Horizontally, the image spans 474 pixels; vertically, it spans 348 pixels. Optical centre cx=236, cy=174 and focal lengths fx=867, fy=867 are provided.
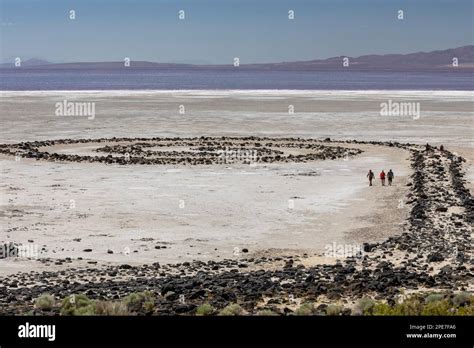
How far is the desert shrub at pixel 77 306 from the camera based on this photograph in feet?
49.6

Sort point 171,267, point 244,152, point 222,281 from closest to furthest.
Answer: point 222,281 → point 171,267 → point 244,152

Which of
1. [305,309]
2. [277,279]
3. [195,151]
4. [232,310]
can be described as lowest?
[277,279]

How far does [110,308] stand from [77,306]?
1.08 metres

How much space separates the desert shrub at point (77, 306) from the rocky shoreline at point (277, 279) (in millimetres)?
305

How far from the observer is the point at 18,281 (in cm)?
2052

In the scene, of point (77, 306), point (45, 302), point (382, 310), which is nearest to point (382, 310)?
point (382, 310)

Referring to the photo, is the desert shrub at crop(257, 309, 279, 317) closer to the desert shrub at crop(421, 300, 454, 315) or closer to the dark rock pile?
the desert shrub at crop(421, 300, 454, 315)

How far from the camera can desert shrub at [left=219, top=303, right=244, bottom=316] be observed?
1559 cm

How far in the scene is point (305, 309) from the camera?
1617cm

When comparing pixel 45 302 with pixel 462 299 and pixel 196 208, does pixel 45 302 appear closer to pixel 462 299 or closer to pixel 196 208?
pixel 462 299

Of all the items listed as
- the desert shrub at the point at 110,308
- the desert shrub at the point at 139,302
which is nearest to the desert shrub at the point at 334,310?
the desert shrub at the point at 139,302
